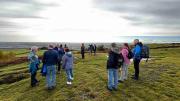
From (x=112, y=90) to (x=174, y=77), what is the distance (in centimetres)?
998

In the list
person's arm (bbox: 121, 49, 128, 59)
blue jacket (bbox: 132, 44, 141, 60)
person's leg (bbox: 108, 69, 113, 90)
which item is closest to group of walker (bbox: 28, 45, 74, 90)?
person's leg (bbox: 108, 69, 113, 90)

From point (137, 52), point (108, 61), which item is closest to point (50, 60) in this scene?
point (108, 61)

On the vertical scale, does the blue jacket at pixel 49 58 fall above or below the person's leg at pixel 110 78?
above

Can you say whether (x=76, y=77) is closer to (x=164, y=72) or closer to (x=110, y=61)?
(x=110, y=61)

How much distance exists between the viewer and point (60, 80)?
28.2m

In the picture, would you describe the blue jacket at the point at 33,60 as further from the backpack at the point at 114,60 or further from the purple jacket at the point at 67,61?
the backpack at the point at 114,60

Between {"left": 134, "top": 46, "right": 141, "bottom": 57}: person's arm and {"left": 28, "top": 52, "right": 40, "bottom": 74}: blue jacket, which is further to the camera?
{"left": 134, "top": 46, "right": 141, "bottom": 57}: person's arm

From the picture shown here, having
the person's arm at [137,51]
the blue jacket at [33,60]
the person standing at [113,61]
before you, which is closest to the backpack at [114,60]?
the person standing at [113,61]

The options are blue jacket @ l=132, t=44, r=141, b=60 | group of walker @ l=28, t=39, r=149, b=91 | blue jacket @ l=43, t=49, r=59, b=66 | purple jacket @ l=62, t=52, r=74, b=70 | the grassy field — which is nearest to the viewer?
the grassy field

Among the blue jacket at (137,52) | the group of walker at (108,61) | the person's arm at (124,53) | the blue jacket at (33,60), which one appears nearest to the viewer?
the group of walker at (108,61)

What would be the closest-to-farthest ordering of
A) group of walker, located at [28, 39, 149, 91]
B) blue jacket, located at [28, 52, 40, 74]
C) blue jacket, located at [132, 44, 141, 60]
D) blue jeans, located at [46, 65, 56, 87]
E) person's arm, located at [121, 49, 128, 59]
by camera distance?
group of walker, located at [28, 39, 149, 91]
blue jeans, located at [46, 65, 56, 87]
blue jacket, located at [28, 52, 40, 74]
person's arm, located at [121, 49, 128, 59]
blue jacket, located at [132, 44, 141, 60]

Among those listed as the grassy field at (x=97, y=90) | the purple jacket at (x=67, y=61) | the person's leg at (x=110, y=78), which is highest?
the purple jacket at (x=67, y=61)

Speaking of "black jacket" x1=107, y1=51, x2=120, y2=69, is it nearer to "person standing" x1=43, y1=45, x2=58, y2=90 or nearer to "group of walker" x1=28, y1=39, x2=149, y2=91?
"group of walker" x1=28, y1=39, x2=149, y2=91

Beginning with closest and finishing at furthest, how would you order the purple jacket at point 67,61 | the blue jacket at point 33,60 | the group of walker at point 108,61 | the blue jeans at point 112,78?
the group of walker at point 108,61, the blue jeans at point 112,78, the blue jacket at point 33,60, the purple jacket at point 67,61
